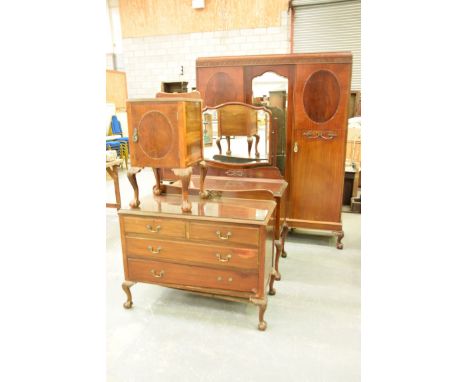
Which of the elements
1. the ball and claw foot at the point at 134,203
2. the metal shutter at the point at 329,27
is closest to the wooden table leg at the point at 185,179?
the ball and claw foot at the point at 134,203

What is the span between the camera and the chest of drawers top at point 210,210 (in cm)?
182

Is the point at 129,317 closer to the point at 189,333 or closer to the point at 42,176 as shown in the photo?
the point at 189,333

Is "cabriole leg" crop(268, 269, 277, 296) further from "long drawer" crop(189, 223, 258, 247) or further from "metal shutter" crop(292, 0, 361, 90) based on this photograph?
"metal shutter" crop(292, 0, 361, 90)

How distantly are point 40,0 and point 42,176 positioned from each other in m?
0.22

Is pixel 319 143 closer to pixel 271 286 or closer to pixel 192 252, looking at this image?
pixel 271 286

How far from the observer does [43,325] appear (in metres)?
0.42

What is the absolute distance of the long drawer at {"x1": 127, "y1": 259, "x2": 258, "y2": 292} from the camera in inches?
73.7

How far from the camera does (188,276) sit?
1.96 metres

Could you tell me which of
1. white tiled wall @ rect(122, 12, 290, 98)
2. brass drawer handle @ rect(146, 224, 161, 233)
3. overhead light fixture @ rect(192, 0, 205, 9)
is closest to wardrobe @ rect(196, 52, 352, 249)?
brass drawer handle @ rect(146, 224, 161, 233)

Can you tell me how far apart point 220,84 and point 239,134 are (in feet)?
1.70

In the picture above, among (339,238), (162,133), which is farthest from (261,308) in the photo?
(339,238)

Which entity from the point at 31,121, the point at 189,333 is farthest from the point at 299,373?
the point at 31,121
